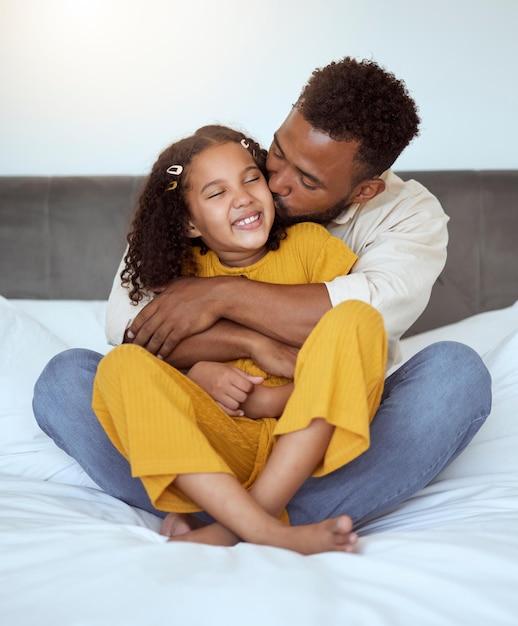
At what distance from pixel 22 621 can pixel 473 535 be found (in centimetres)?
64

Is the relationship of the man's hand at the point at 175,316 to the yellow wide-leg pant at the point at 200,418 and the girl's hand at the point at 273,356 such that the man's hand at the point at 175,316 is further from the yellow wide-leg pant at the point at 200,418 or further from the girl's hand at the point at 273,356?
the yellow wide-leg pant at the point at 200,418

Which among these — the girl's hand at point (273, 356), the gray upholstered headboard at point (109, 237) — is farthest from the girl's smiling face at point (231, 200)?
the gray upholstered headboard at point (109, 237)

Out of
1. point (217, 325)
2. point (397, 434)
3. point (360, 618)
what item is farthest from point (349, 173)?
point (360, 618)

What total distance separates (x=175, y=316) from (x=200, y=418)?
338 mm

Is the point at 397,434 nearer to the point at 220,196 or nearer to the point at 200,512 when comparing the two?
the point at 200,512

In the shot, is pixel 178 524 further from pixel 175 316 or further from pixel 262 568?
pixel 175 316

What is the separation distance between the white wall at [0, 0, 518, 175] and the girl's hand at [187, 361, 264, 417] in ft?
4.66

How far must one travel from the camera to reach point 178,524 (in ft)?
4.29

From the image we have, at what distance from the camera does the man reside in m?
1.36

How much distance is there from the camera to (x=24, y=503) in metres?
1.41

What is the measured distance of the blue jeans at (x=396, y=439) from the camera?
1344 millimetres

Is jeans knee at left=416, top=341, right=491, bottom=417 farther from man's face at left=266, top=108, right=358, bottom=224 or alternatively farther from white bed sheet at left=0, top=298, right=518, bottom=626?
man's face at left=266, top=108, right=358, bottom=224

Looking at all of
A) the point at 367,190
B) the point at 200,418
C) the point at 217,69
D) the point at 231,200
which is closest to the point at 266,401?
the point at 200,418

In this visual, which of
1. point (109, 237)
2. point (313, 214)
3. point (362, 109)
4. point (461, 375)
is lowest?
point (109, 237)
